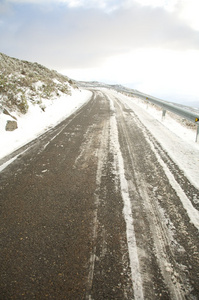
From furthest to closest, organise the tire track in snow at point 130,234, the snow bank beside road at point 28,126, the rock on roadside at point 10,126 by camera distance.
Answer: the rock on roadside at point 10,126 → the snow bank beside road at point 28,126 → the tire track in snow at point 130,234

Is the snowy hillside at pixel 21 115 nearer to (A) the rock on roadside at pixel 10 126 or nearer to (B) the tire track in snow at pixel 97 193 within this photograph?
(A) the rock on roadside at pixel 10 126

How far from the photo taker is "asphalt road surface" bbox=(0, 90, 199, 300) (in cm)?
169

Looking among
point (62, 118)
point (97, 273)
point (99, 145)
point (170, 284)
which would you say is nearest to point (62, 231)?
point (97, 273)

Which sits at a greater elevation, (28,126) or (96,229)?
(28,126)

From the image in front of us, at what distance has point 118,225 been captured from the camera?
2.36 metres

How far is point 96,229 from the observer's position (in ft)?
7.53

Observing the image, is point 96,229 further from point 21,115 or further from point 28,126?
point 21,115

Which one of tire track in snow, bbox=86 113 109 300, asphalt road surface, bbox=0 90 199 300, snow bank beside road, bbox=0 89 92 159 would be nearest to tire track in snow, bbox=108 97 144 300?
asphalt road surface, bbox=0 90 199 300

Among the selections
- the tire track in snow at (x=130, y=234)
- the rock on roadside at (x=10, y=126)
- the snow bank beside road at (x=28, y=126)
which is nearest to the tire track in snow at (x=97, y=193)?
the tire track in snow at (x=130, y=234)

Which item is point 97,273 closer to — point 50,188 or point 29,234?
point 29,234

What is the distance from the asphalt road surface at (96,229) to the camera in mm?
1687

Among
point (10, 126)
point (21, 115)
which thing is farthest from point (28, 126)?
point (21, 115)

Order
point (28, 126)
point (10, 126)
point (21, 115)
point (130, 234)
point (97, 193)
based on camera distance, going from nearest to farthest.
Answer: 1. point (130, 234)
2. point (97, 193)
3. point (10, 126)
4. point (28, 126)
5. point (21, 115)

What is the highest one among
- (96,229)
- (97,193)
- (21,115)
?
(21,115)
